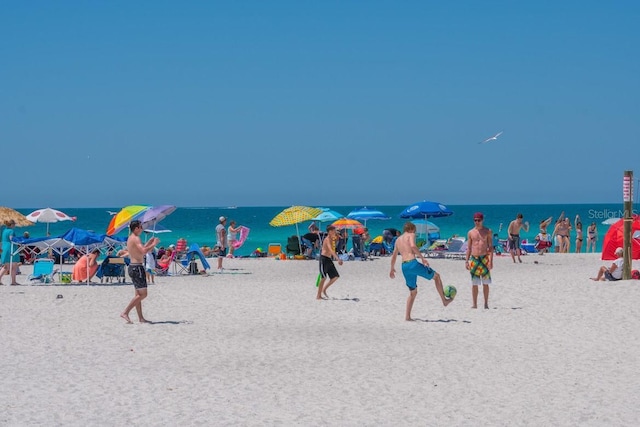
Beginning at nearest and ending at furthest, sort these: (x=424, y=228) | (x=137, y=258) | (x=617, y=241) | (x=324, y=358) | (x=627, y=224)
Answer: (x=324, y=358), (x=137, y=258), (x=627, y=224), (x=617, y=241), (x=424, y=228)

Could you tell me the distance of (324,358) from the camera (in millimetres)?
8742

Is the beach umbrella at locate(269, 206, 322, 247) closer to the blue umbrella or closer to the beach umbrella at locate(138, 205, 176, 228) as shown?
the blue umbrella

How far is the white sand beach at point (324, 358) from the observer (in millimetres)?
6578

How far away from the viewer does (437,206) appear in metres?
24.8

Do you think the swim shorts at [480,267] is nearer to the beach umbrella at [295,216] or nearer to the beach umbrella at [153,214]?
the beach umbrella at [153,214]

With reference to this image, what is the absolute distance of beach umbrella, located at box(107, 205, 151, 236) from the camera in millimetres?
18000

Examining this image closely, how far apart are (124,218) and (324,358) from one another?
34.6ft

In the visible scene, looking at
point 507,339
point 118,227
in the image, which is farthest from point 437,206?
point 507,339

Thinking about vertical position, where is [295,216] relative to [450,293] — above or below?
above

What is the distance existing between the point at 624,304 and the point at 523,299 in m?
1.59

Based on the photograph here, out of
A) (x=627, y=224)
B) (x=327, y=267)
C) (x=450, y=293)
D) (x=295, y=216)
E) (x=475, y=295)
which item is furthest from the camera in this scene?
(x=295, y=216)

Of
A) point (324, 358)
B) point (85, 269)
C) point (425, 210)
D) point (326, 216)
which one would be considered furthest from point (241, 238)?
point (324, 358)

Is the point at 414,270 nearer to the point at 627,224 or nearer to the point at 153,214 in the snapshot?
the point at 627,224

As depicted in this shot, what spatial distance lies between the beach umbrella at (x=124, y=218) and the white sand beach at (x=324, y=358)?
118 inches
